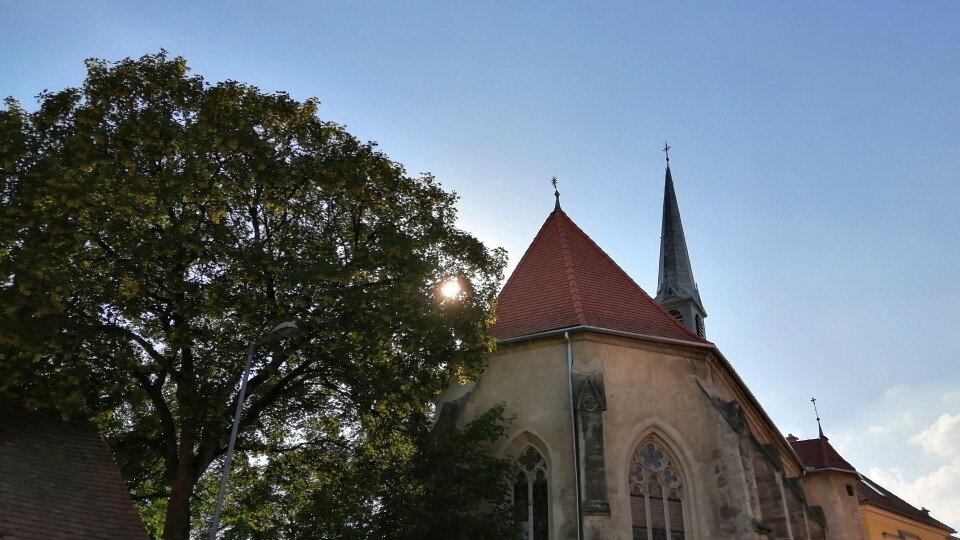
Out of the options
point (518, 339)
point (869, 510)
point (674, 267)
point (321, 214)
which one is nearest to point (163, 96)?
point (321, 214)

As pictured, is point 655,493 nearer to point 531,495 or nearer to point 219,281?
point 531,495

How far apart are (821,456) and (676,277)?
8941 millimetres

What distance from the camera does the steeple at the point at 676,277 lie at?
30125 millimetres

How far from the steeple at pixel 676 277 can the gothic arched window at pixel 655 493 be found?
14823mm

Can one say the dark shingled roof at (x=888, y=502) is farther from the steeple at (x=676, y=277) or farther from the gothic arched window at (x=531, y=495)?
the gothic arched window at (x=531, y=495)

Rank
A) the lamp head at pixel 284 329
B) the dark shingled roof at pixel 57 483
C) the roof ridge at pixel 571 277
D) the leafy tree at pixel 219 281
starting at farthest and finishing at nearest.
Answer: the roof ridge at pixel 571 277 → the leafy tree at pixel 219 281 → the lamp head at pixel 284 329 → the dark shingled roof at pixel 57 483

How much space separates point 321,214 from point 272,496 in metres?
6.93

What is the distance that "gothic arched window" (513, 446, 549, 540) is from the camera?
14680 millimetres

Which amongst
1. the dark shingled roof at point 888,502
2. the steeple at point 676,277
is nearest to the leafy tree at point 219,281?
the steeple at point 676,277

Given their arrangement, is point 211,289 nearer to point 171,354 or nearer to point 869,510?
point 171,354

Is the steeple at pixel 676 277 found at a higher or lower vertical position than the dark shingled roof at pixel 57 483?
higher

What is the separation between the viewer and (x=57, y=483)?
38.5 ft

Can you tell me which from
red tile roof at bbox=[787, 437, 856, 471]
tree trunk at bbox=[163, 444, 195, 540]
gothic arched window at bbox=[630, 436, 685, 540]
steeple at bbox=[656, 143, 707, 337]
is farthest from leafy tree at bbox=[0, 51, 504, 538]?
red tile roof at bbox=[787, 437, 856, 471]

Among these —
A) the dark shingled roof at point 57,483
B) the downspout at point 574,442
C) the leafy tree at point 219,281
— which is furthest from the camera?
the downspout at point 574,442
